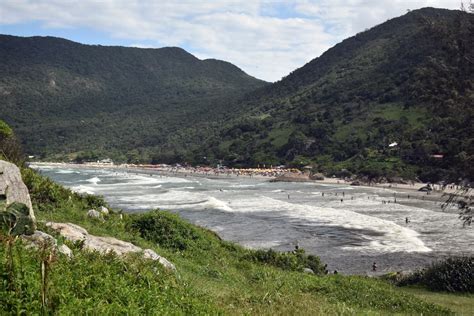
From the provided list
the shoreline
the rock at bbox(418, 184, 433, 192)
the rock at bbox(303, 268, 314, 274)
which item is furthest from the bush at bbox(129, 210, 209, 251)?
the rock at bbox(418, 184, 433, 192)

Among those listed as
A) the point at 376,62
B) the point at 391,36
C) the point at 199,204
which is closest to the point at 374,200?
the point at 199,204

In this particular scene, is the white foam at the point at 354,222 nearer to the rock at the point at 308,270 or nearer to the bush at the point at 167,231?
the rock at the point at 308,270

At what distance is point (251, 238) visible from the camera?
1512 inches

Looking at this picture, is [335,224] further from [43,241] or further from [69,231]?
[43,241]

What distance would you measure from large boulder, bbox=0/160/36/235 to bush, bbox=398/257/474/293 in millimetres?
14603

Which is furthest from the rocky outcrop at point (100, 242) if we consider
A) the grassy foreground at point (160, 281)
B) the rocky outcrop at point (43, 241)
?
the rocky outcrop at point (43, 241)

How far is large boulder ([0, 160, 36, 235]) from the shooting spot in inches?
324

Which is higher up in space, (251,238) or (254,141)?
(254,141)

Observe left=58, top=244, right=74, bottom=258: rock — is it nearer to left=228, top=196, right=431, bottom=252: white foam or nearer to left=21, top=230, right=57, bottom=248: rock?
left=21, top=230, right=57, bottom=248: rock

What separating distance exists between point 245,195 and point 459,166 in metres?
58.4

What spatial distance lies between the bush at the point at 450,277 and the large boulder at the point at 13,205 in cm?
1460

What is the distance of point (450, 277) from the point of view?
1739cm

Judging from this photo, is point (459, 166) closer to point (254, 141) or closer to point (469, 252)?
point (469, 252)

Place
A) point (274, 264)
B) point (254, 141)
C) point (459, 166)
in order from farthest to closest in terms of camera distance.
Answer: point (254, 141) < point (274, 264) < point (459, 166)
